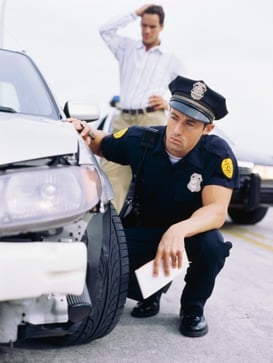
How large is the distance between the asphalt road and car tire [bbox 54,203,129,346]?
86 mm

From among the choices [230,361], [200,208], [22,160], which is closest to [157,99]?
[200,208]

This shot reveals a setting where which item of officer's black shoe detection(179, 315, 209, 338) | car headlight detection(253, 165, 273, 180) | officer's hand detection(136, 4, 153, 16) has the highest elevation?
officer's hand detection(136, 4, 153, 16)

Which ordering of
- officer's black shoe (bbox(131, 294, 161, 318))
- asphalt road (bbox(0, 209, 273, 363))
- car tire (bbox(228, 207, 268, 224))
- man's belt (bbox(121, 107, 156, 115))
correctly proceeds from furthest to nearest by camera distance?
car tire (bbox(228, 207, 268, 224))
man's belt (bbox(121, 107, 156, 115))
officer's black shoe (bbox(131, 294, 161, 318))
asphalt road (bbox(0, 209, 273, 363))

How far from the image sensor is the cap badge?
2508 millimetres

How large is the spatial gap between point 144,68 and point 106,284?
2440 millimetres

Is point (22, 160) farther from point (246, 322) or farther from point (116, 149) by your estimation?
point (246, 322)

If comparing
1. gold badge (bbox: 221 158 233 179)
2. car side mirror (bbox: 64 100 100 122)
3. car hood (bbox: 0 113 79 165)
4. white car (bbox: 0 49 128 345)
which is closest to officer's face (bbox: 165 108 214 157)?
gold badge (bbox: 221 158 233 179)

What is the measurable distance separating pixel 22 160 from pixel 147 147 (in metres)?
1.11

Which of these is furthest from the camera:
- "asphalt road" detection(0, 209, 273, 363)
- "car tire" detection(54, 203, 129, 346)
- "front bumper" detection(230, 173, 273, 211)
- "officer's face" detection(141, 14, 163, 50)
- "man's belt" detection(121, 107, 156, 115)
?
"front bumper" detection(230, 173, 273, 211)

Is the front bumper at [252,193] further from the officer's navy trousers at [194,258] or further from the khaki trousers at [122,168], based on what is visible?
the officer's navy trousers at [194,258]

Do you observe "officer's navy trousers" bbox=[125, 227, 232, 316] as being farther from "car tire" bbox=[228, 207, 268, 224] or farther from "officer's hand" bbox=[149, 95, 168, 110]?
"car tire" bbox=[228, 207, 268, 224]

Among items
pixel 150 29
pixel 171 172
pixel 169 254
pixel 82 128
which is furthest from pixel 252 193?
pixel 169 254

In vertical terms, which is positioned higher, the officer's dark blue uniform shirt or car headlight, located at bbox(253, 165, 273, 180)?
the officer's dark blue uniform shirt

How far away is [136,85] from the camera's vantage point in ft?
14.0
